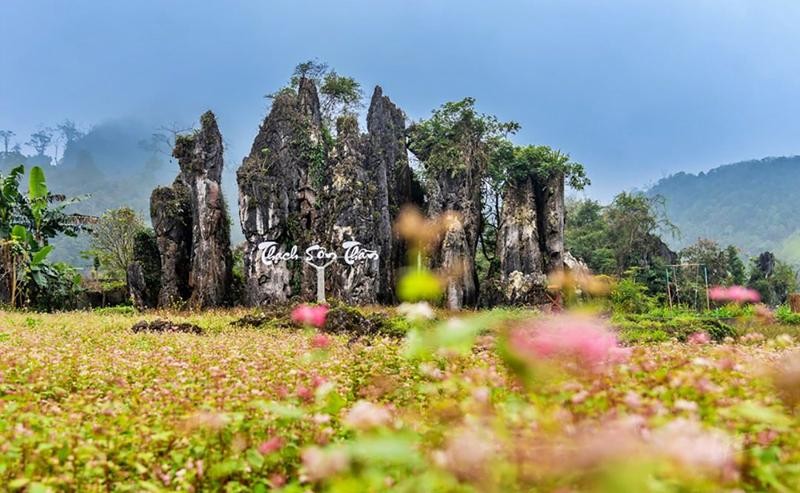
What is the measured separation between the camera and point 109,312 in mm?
22328

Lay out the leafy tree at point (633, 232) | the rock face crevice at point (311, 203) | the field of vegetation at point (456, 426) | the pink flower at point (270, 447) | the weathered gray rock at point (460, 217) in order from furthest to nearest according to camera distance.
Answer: the leafy tree at point (633, 232) < the weathered gray rock at point (460, 217) < the rock face crevice at point (311, 203) < the pink flower at point (270, 447) < the field of vegetation at point (456, 426)

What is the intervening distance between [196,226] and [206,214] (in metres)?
0.72

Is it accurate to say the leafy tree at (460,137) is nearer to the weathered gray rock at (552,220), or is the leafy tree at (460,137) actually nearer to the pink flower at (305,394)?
the weathered gray rock at (552,220)

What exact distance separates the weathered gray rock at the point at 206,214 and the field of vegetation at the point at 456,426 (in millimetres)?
20411

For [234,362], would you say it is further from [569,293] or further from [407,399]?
[569,293]

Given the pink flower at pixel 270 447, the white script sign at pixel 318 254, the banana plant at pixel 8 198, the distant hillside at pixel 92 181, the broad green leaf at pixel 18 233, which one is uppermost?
the distant hillside at pixel 92 181

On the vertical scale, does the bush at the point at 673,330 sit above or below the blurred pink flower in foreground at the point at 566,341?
below

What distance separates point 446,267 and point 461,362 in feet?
70.8

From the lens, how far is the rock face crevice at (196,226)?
2530 centimetres

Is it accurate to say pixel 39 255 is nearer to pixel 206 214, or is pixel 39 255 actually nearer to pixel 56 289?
pixel 56 289

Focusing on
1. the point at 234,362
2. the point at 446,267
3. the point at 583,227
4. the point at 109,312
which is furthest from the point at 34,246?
the point at 583,227

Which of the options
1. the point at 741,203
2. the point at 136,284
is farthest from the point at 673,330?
the point at 741,203

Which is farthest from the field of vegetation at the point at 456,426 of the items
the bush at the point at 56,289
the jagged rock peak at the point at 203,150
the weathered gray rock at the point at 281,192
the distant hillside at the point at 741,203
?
the distant hillside at the point at 741,203

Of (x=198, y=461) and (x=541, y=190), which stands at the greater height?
(x=541, y=190)
